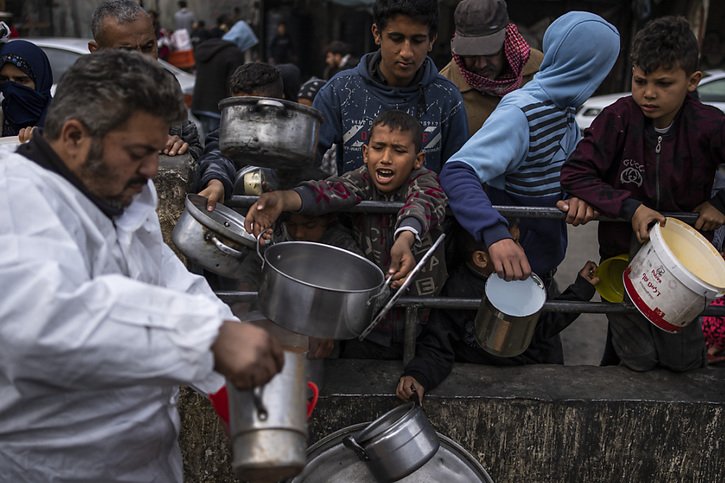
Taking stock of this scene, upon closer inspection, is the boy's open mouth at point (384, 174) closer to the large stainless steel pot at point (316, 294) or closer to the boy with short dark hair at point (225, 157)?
the large stainless steel pot at point (316, 294)

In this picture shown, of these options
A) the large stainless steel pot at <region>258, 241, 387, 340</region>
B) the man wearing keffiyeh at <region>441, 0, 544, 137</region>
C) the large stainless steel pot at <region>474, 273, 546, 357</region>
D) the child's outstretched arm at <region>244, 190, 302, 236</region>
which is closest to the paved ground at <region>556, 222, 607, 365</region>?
the man wearing keffiyeh at <region>441, 0, 544, 137</region>

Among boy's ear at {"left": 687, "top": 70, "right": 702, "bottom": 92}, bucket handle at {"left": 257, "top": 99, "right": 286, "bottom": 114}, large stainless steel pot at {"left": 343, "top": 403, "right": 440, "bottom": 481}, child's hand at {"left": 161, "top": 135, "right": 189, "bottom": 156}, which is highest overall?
boy's ear at {"left": 687, "top": 70, "right": 702, "bottom": 92}

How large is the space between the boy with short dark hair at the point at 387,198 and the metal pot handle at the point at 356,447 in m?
0.55

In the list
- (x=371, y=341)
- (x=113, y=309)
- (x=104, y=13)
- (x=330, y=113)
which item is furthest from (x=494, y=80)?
(x=113, y=309)

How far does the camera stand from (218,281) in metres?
3.32

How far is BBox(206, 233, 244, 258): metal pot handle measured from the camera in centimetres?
238

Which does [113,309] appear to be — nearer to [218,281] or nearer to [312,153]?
[312,153]

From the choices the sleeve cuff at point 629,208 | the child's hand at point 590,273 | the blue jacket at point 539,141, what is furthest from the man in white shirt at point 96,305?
the child's hand at point 590,273

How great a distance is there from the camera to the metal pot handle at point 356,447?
95.7 inches

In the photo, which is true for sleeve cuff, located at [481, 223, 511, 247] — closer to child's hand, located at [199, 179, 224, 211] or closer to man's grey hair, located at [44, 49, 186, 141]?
child's hand, located at [199, 179, 224, 211]

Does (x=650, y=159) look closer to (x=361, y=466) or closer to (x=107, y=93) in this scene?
(x=361, y=466)

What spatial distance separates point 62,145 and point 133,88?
204mm

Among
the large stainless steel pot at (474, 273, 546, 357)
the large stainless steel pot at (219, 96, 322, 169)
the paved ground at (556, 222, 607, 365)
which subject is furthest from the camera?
the paved ground at (556, 222, 607, 365)

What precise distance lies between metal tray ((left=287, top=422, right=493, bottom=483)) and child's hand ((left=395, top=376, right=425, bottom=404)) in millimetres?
188
